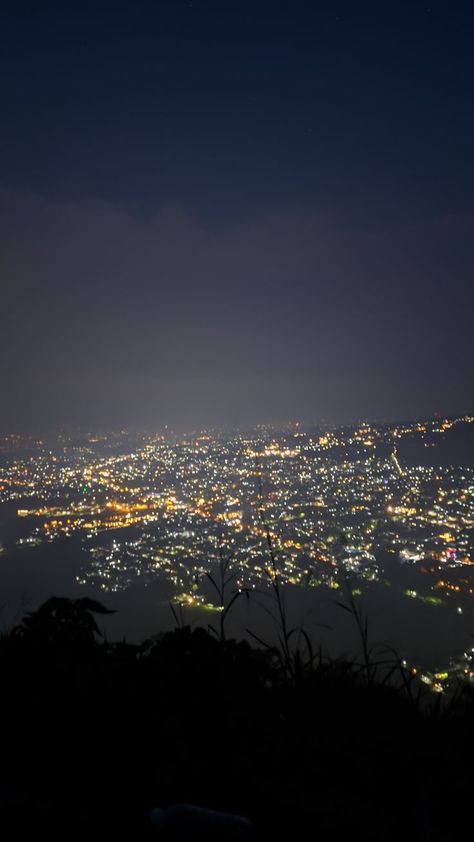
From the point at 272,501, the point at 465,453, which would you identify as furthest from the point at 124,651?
the point at 465,453

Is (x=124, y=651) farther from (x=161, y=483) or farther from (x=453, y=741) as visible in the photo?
(x=161, y=483)

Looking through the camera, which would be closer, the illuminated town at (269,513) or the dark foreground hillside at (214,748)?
the dark foreground hillside at (214,748)

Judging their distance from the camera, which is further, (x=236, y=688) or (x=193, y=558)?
(x=193, y=558)

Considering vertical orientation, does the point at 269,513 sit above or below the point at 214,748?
below

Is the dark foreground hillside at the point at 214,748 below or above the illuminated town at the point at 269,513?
above

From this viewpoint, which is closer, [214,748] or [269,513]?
[214,748]
